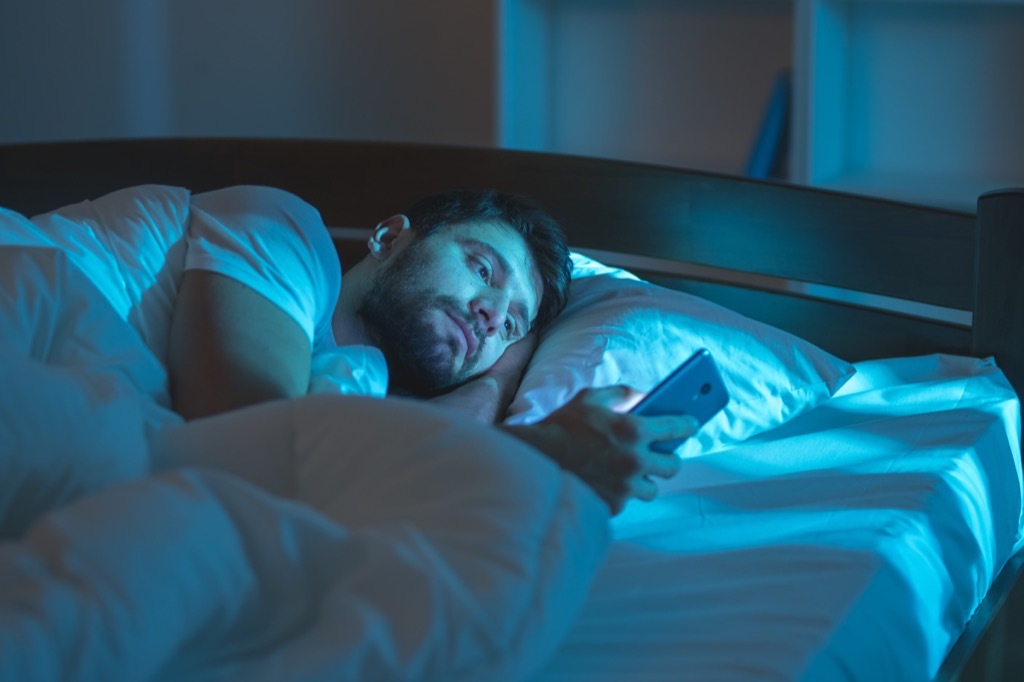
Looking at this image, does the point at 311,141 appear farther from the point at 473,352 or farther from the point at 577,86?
the point at 577,86

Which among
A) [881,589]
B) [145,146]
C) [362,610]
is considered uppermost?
[145,146]

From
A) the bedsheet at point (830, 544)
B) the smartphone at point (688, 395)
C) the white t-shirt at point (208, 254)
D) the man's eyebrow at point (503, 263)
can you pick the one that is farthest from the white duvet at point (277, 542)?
the man's eyebrow at point (503, 263)

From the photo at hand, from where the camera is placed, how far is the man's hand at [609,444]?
97 centimetres

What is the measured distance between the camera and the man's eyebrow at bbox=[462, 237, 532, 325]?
58.8 inches

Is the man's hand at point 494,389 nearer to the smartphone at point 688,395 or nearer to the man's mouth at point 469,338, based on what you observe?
the man's mouth at point 469,338

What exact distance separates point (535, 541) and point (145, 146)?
1.39 m

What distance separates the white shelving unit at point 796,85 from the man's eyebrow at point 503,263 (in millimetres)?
888

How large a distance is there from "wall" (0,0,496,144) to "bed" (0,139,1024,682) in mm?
748

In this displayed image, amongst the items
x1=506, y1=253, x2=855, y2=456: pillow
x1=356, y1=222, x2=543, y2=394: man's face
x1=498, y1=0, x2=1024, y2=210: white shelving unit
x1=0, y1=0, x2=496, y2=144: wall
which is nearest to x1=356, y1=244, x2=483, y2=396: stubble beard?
x1=356, y1=222, x2=543, y2=394: man's face

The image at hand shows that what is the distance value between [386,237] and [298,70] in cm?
130

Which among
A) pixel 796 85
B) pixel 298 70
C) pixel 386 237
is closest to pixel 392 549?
pixel 386 237

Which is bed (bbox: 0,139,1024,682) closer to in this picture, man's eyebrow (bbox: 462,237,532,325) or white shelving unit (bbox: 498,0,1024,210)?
man's eyebrow (bbox: 462,237,532,325)

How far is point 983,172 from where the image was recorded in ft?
7.53

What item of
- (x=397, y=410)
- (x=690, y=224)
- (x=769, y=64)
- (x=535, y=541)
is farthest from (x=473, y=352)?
(x=769, y=64)
